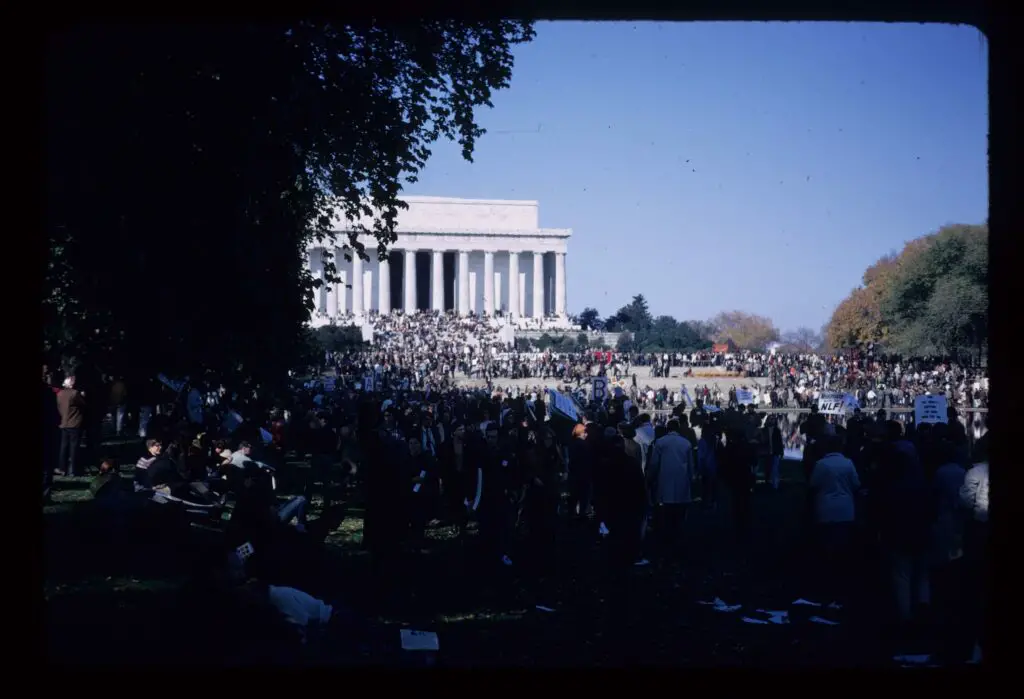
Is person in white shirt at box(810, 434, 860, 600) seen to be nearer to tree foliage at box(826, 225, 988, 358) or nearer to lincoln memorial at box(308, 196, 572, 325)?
tree foliage at box(826, 225, 988, 358)

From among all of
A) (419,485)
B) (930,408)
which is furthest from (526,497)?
(930,408)

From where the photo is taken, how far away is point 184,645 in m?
5.79

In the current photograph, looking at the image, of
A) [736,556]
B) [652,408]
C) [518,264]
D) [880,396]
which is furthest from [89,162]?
[518,264]

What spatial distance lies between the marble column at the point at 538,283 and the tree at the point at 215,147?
76.5 metres

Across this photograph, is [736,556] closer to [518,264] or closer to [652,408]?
[652,408]

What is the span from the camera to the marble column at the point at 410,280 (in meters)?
88.2

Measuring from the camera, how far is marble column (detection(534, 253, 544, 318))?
89750 mm

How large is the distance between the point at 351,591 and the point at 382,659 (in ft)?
10.1

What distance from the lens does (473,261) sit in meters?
90.4

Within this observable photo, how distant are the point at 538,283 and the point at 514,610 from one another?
81.4 m

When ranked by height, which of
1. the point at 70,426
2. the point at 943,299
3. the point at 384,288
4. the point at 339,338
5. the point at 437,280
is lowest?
the point at 70,426

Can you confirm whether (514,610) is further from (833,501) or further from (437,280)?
(437,280)

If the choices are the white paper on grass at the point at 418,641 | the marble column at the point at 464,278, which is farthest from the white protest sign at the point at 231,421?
the marble column at the point at 464,278

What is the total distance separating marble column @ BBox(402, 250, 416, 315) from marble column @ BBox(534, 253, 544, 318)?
10.5 meters
